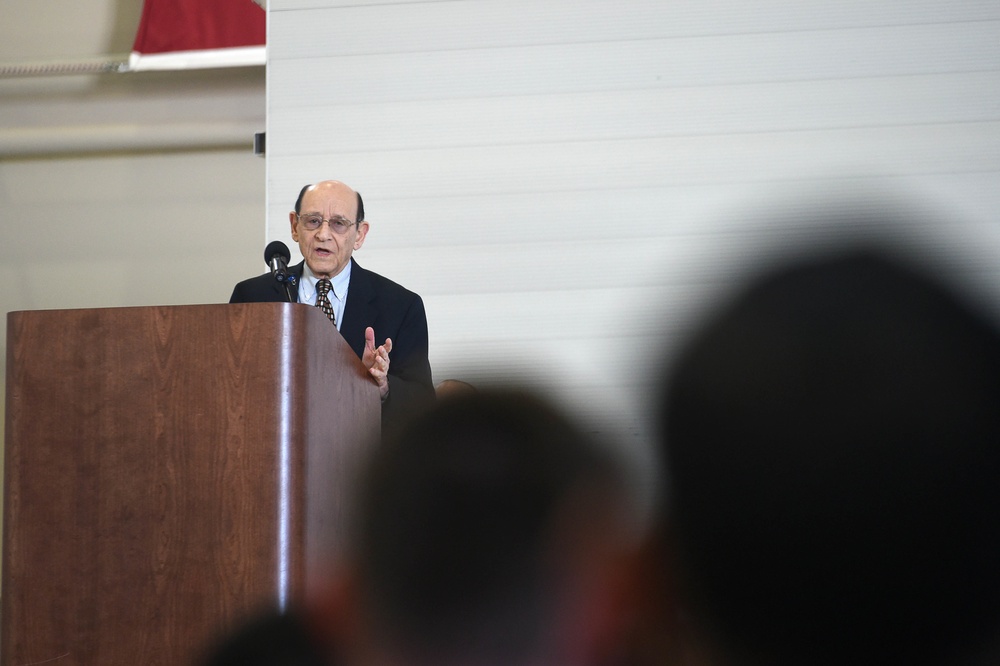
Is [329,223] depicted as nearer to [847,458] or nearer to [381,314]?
[381,314]

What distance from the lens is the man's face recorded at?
10.3 feet

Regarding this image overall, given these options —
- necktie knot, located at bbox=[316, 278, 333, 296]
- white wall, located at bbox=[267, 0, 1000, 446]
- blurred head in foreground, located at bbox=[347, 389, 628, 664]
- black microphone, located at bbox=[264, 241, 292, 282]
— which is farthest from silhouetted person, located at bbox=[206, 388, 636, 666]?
white wall, located at bbox=[267, 0, 1000, 446]

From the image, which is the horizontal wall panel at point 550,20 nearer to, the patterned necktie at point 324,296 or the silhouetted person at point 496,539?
the patterned necktie at point 324,296

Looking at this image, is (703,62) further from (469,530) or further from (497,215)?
(469,530)

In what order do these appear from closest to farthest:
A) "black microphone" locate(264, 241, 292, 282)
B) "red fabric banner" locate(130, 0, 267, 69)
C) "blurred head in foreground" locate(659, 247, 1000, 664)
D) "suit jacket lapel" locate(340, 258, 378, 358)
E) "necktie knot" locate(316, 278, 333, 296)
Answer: "blurred head in foreground" locate(659, 247, 1000, 664), "black microphone" locate(264, 241, 292, 282), "necktie knot" locate(316, 278, 333, 296), "suit jacket lapel" locate(340, 258, 378, 358), "red fabric banner" locate(130, 0, 267, 69)

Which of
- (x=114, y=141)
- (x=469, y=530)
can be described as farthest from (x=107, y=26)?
(x=469, y=530)

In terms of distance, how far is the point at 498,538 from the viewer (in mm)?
446

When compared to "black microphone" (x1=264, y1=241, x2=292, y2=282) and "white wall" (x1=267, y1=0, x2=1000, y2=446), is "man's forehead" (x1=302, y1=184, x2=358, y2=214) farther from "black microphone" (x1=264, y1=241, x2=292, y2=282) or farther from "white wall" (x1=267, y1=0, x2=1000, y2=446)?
"white wall" (x1=267, y1=0, x2=1000, y2=446)

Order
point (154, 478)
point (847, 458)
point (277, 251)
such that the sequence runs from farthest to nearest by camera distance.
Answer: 1. point (277, 251)
2. point (154, 478)
3. point (847, 458)

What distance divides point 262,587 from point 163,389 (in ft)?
1.18

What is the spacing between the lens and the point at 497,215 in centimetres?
426

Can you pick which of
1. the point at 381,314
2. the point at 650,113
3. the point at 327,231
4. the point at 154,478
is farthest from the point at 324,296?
the point at 650,113

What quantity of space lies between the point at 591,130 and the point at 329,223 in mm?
1425

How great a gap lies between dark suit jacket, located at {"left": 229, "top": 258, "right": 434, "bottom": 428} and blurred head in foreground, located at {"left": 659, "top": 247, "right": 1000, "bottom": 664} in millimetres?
2424
